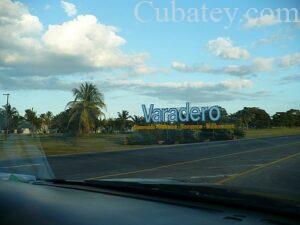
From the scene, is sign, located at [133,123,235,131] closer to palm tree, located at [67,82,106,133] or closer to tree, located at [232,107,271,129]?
palm tree, located at [67,82,106,133]

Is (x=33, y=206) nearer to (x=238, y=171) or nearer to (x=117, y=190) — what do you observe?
(x=117, y=190)

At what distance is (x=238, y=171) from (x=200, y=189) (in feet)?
44.2

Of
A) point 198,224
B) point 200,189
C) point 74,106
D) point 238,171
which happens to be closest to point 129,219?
point 198,224

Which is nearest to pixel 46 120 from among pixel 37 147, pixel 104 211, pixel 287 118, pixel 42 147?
pixel 287 118

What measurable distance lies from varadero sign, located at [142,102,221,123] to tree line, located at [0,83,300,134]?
63.2 inches

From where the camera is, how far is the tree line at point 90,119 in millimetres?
57844

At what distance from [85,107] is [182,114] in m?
11.3

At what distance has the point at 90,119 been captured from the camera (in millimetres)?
59188

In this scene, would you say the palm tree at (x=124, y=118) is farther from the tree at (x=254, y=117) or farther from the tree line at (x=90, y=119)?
the tree at (x=254, y=117)

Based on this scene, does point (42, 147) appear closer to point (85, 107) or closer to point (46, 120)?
point (85, 107)

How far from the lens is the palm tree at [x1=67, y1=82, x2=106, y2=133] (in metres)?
57.2

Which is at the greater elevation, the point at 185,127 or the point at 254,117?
the point at 254,117

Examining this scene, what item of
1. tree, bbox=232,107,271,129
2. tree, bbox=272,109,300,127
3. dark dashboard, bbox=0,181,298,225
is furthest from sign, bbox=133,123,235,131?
tree, bbox=272,109,300,127

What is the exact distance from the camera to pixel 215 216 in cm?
258
